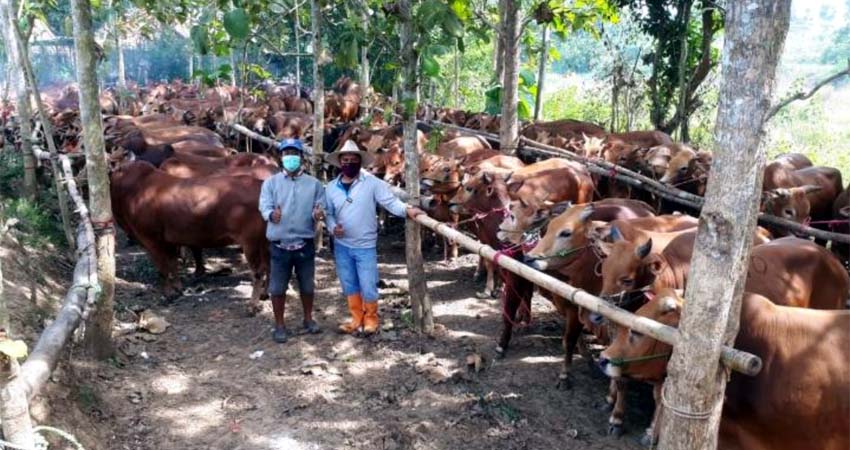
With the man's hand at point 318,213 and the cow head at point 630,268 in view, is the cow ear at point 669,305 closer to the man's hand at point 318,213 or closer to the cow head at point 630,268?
the cow head at point 630,268

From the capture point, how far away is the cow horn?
4.76m

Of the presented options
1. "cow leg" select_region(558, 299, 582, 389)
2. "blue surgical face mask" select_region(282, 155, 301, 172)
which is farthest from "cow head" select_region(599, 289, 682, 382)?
"blue surgical face mask" select_region(282, 155, 301, 172)

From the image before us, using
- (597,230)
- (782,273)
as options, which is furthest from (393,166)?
(782,273)

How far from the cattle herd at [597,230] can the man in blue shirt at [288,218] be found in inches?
42.7

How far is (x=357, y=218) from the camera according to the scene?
6.86m

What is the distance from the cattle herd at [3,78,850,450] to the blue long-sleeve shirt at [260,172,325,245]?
49.3 inches

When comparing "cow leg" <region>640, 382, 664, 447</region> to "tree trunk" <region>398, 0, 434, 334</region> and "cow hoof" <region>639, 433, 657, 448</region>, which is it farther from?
"tree trunk" <region>398, 0, 434, 334</region>

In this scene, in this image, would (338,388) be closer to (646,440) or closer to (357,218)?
(357,218)

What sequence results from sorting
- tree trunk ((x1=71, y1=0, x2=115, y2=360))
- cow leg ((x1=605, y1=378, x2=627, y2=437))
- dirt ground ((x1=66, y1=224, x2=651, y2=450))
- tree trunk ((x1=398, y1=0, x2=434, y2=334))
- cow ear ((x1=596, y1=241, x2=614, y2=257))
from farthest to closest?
tree trunk ((x1=398, y1=0, x2=434, y2=334)), tree trunk ((x1=71, y1=0, x2=115, y2=360)), cow leg ((x1=605, y1=378, x2=627, y2=437)), dirt ground ((x1=66, y1=224, x2=651, y2=450)), cow ear ((x1=596, y1=241, x2=614, y2=257))

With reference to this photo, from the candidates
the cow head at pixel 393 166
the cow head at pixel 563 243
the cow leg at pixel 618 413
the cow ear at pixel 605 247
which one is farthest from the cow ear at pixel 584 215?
the cow head at pixel 393 166

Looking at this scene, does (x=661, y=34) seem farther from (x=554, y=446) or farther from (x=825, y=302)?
(x=554, y=446)

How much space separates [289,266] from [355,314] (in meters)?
0.83

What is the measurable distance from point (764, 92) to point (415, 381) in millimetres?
4187

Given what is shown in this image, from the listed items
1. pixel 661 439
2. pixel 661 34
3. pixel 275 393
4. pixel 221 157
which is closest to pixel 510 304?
pixel 275 393
